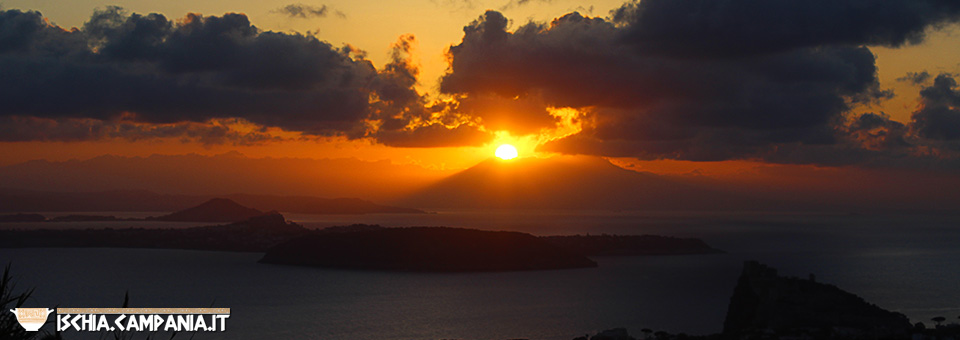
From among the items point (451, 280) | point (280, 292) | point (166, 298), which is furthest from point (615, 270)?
point (166, 298)

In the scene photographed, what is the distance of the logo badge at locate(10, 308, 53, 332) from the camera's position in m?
10.9

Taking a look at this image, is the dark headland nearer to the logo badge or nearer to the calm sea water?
the calm sea water

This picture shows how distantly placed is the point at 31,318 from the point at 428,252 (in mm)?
160201

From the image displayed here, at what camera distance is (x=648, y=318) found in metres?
84.4

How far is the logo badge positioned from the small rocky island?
153m

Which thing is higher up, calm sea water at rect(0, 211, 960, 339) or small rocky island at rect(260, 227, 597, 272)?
small rocky island at rect(260, 227, 597, 272)

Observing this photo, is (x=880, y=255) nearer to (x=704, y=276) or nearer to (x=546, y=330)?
(x=704, y=276)

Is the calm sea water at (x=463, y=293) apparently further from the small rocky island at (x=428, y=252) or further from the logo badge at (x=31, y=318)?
the logo badge at (x=31, y=318)

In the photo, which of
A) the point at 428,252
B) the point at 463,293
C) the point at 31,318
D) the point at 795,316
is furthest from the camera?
the point at 428,252

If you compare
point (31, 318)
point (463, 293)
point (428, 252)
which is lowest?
point (463, 293)

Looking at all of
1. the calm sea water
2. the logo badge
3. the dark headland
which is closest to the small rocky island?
the calm sea water

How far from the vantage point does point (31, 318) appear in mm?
10984

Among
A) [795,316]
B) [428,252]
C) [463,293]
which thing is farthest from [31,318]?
[428,252]

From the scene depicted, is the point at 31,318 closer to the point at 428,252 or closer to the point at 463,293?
the point at 463,293
